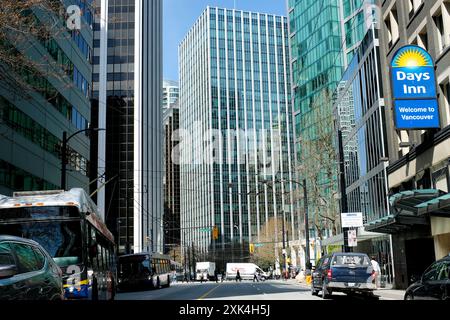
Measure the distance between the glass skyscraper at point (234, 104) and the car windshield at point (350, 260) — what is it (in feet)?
123

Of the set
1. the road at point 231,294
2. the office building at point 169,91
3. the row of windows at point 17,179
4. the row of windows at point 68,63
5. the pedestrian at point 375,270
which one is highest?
the office building at point 169,91

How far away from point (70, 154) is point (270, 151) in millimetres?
50137

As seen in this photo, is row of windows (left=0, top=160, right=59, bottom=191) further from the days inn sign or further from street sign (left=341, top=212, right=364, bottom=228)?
the days inn sign

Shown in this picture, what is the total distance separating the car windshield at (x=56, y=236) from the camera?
14633 millimetres

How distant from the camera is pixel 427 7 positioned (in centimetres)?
2628

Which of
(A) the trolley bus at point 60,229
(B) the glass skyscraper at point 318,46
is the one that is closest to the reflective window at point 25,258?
(A) the trolley bus at point 60,229

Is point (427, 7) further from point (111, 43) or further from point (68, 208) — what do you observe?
point (111, 43)

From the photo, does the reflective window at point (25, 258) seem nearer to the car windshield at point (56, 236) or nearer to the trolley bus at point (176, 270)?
the car windshield at point (56, 236)

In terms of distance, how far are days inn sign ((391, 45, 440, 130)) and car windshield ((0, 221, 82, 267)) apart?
1630 cm

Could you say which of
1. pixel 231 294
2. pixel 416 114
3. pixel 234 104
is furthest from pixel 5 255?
pixel 234 104

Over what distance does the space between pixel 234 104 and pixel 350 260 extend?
182ft

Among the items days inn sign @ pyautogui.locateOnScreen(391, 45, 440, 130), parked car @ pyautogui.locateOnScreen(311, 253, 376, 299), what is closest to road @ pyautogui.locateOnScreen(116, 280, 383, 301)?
parked car @ pyautogui.locateOnScreen(311, 253, 376, 299)

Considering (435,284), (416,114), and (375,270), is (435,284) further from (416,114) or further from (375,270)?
(416,114)

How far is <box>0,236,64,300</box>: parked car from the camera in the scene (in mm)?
7096
